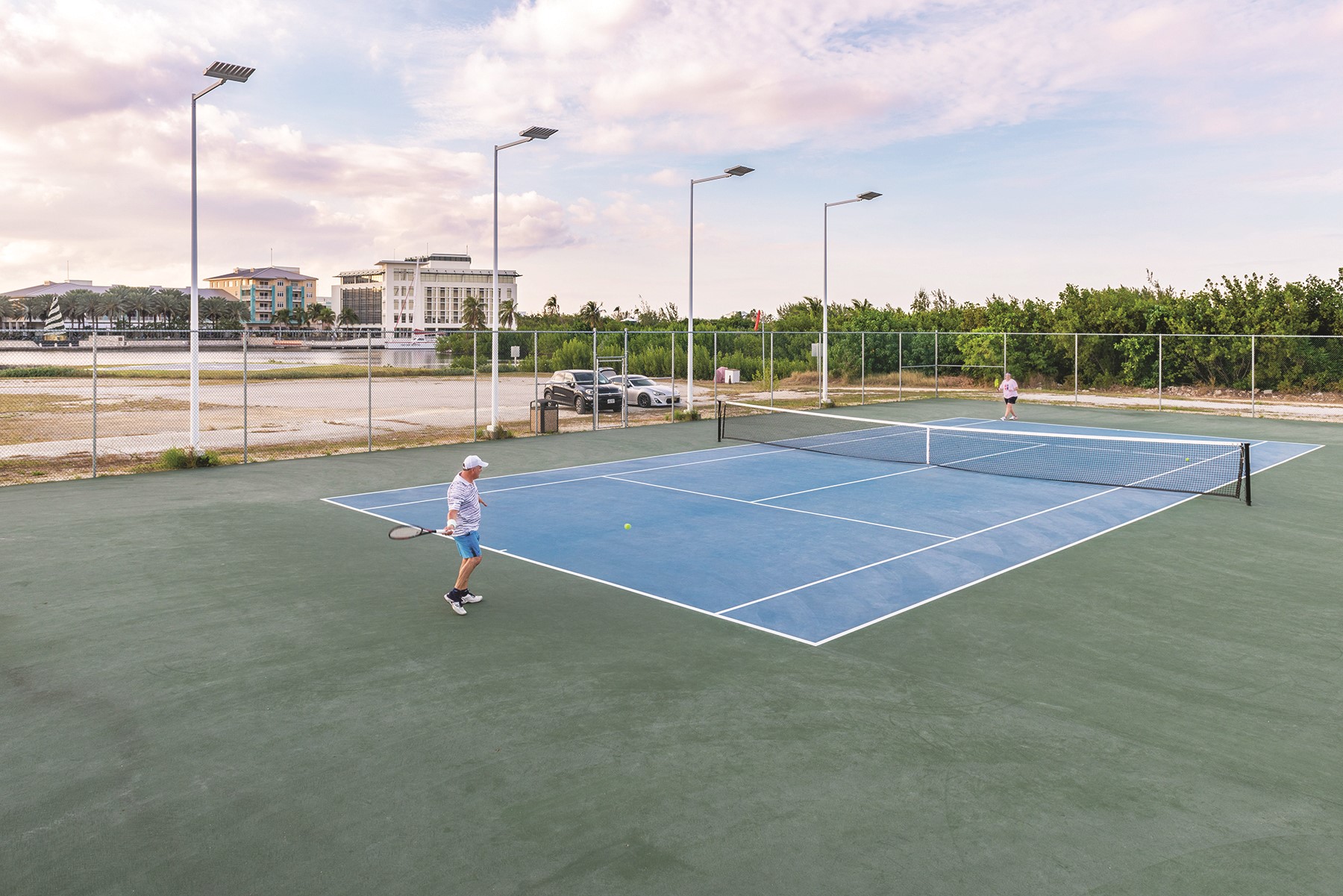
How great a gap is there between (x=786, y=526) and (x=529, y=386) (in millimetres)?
39478

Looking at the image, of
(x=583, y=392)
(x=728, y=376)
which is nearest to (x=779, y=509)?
(x=583, y=392)

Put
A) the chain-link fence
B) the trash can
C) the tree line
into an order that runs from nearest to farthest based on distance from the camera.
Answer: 1. the chain-link fence
2. the trash can
3. the tree line

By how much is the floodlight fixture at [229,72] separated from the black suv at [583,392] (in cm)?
1732

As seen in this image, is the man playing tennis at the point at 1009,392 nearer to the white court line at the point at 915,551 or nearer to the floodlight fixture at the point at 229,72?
the white court line at the point at 915,551

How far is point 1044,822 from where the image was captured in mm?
5949

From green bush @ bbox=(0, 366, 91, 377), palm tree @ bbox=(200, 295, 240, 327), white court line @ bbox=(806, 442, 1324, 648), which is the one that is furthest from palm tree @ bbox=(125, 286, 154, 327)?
white court line @ bbox=(806, 442, 1324, 648)

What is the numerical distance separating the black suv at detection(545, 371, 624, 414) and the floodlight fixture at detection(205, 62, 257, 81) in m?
17.3

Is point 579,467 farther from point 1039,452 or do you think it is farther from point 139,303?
point 139,303

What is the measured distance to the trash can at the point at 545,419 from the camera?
28.3 m

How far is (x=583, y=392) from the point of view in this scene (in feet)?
114

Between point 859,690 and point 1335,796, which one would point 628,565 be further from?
point 1335,796

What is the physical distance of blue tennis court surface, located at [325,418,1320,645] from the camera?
11156 mm

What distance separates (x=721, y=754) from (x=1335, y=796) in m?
4.05

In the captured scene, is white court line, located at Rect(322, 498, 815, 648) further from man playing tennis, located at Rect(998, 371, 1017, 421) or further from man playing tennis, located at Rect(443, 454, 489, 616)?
man playing tennis, located at Rect(998, 371, 1017, 421)
